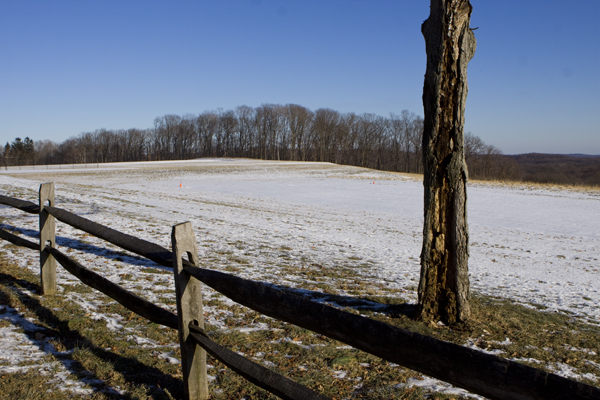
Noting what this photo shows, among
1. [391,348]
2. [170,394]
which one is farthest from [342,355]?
[391,348]

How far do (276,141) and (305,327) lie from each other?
4417 inches

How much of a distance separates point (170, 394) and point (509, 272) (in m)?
7.84

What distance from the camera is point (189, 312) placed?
3.02m

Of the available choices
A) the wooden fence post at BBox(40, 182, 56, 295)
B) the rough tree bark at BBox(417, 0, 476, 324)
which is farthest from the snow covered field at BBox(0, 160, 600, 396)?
the rough tree bark at BBox(417, 0, 476, 324)

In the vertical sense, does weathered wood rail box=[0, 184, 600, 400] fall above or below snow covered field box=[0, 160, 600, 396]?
above

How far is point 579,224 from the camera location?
665 inches

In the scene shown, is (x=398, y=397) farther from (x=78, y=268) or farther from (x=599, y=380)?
(x=78, y=268)

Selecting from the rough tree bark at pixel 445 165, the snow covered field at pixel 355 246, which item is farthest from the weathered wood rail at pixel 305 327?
the rough tree bark at pixel 445 165

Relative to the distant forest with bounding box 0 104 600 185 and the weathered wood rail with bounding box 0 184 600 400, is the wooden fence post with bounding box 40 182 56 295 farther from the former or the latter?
the distant forest with bounding box 0 104 600 185

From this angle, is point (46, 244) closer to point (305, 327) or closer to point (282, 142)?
point (305, 327)

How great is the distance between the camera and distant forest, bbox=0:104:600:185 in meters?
107

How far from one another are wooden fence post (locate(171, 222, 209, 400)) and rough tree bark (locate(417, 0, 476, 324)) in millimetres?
3076

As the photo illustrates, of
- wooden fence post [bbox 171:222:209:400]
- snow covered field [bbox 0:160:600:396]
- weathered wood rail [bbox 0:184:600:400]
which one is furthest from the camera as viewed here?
snow covered field [bbox 0:160:600:396]

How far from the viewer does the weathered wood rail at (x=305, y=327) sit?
1545 mm
